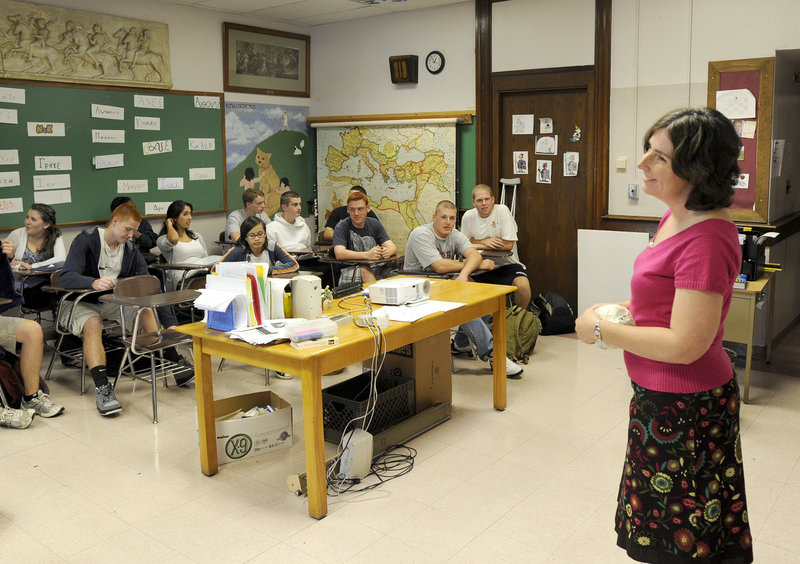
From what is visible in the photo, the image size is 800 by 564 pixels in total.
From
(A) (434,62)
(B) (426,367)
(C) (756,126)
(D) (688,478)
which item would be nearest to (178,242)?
(A) (434,62)

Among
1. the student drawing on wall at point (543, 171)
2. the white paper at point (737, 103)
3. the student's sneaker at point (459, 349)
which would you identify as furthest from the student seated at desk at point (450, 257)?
the white paper at point (737, 103)

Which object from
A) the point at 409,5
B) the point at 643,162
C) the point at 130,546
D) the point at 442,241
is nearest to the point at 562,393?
the point at 442,241

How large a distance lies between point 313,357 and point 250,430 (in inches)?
34.7

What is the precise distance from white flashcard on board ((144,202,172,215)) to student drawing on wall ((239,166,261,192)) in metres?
0.91

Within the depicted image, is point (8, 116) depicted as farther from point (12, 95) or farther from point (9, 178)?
point (9, 178)

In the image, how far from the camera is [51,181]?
6074mm

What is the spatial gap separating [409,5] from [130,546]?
18.6 ft

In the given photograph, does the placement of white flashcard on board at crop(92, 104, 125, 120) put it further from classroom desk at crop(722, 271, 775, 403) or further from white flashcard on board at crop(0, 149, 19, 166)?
classroom desk at crop(722, 271, 775, 403)

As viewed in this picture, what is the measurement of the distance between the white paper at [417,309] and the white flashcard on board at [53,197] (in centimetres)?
367

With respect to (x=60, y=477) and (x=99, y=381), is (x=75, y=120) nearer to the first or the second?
(x=99, y=381)

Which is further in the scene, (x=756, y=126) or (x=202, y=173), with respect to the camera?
(x=202, y=173)

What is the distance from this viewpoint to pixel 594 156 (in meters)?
6.26

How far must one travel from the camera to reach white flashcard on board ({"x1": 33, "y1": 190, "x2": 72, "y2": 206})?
6.01 meters

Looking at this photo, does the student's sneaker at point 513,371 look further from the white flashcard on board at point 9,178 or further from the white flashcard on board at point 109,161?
the white flashcard on board at point 9,178
